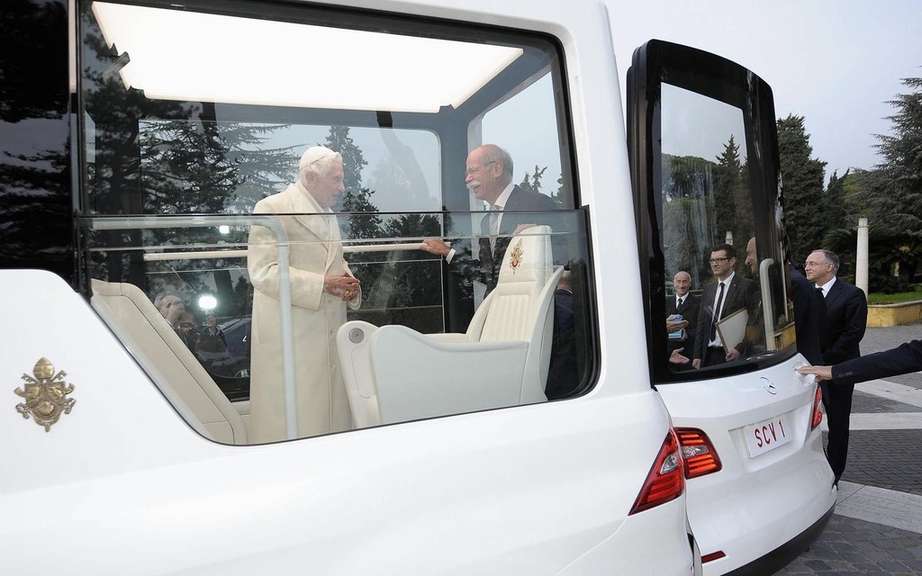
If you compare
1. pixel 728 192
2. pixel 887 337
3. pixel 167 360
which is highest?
pixel 728 192

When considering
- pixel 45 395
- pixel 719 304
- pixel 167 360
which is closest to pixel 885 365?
pixel 719 304

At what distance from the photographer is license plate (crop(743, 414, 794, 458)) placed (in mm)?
2393

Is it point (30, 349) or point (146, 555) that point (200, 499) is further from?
point (30, 349)

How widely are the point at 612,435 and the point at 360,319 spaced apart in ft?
2.24

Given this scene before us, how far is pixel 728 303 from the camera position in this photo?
256cm

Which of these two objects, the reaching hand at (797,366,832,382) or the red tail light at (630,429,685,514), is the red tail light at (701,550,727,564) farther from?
the reaching hand at (797,366,832,382)

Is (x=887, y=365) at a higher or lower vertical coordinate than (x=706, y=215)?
lower

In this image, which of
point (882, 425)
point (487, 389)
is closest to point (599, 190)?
point (487, 389)

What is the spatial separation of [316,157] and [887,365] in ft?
9.81

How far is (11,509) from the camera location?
40.1 inches

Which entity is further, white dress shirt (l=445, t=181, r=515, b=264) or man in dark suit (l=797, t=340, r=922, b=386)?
man in dark suit (l=797, t=340, r=922, b=386)

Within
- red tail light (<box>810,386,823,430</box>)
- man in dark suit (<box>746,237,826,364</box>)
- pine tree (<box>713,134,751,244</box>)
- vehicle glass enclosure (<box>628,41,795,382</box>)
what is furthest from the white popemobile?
man in dark suit (<box>746,237,826,364</box>)

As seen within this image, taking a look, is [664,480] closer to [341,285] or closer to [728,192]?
[341,285]

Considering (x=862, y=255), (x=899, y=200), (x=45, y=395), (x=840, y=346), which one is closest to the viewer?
(x=45, y=395)
